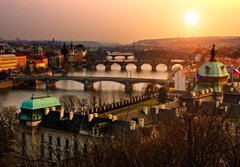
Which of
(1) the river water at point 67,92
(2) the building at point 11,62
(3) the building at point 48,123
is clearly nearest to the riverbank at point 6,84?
(1) the river water at point 67,92

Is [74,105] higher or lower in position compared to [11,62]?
lower

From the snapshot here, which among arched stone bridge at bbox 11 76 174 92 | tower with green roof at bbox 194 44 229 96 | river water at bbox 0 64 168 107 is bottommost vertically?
river water at bbox 0 64 168 107

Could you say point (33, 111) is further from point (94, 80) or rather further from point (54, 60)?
point (54, 60)

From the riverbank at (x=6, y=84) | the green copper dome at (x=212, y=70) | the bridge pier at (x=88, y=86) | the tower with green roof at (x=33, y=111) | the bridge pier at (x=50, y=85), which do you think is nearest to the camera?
the tower with green roof at (x=33, y=111)

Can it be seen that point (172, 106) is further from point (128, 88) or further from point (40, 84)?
point (40, 84)

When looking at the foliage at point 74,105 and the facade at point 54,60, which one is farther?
the facade at point 54,60

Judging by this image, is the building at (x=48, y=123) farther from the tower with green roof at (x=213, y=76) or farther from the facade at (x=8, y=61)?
the facade at (x=8, y=61)

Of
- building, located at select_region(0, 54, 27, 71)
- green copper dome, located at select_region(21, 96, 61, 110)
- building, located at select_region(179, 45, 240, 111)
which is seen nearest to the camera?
green copper dome, located at select_region(21, 96, 61, 110)

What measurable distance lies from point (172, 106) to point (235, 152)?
37.4ft

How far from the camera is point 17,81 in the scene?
43312 millimetres

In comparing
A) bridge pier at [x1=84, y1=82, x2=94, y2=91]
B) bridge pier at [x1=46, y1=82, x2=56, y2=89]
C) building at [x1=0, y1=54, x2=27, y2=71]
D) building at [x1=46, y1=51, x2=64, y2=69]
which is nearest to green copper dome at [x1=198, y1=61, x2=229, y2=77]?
bridge pier at [x1=84, y1=82, x2=94, y2=91]

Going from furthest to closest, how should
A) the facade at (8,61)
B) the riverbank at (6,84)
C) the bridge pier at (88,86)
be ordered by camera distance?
the facade at (8,61) → the riverbank at (6,84) → the bridge pier at (88,86)

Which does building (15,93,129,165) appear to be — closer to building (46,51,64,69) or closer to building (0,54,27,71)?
building (0,54,27,71)

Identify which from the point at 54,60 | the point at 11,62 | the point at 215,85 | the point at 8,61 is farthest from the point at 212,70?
the point at 54,60
